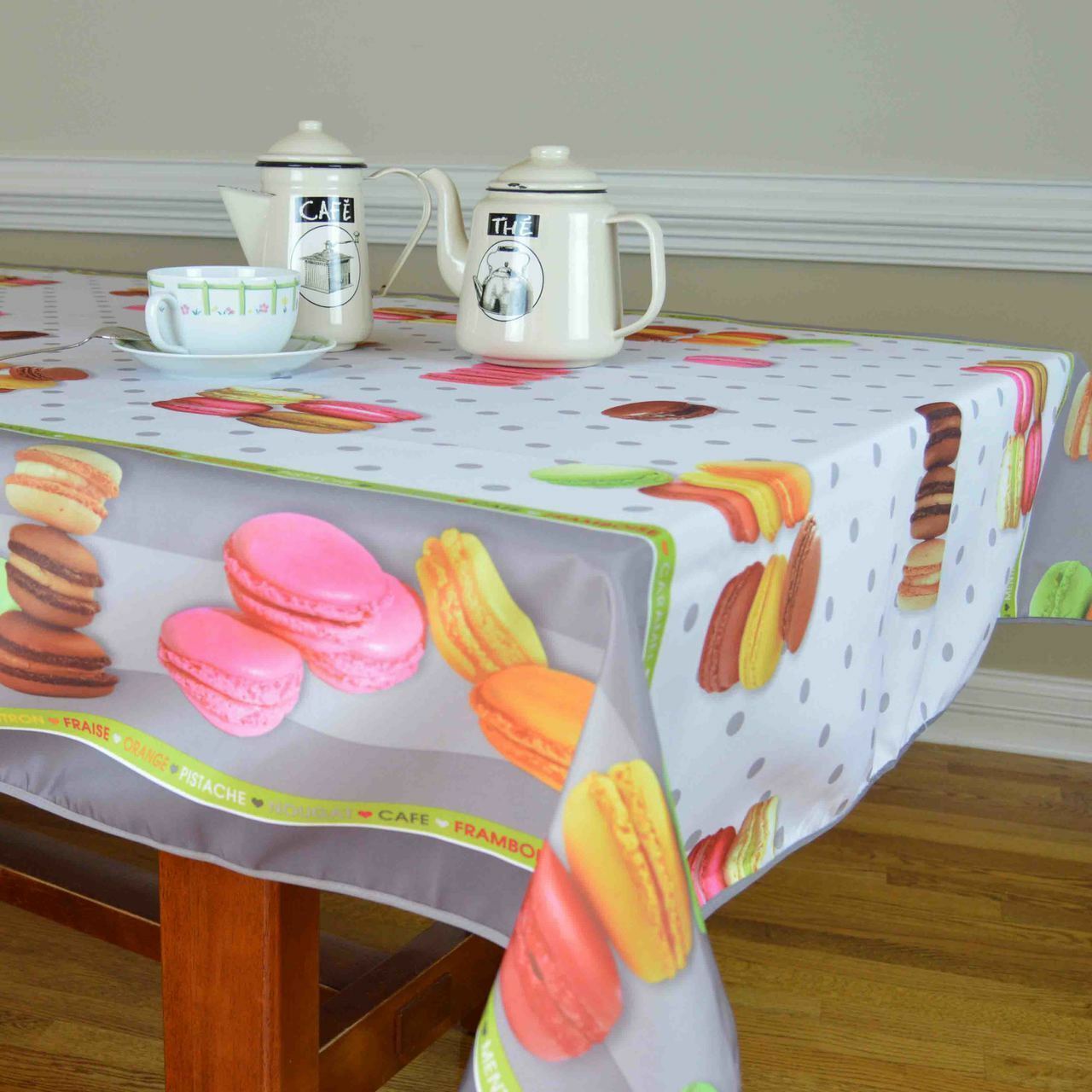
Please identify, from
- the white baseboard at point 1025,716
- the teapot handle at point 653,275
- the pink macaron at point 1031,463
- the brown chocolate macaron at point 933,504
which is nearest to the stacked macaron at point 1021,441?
the pink macaron at point 1031,463

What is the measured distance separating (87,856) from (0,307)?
0.50 meters

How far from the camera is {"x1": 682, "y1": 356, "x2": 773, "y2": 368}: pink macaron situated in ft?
3.20

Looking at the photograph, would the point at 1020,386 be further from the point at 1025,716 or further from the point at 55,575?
the point at 1025,716

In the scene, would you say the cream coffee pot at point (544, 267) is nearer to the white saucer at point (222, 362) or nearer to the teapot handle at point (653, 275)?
the teapot handle at point (653, 275)

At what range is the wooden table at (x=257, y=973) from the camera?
71 centimetres

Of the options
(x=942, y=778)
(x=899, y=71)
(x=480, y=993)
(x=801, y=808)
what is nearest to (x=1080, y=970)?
(x=942, y=778)

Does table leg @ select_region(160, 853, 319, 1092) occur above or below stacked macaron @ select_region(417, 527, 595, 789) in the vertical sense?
below

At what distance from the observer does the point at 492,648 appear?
502 millimetres

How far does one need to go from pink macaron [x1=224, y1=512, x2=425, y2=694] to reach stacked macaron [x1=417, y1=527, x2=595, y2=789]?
2cm

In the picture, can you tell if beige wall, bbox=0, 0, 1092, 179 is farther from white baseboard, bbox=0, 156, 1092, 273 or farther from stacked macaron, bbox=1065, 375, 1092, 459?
stacked macaron, bbox=1065, 375, 1092, 459

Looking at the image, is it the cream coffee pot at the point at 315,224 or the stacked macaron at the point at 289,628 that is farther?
the cream coffee pot at the point at 315,224

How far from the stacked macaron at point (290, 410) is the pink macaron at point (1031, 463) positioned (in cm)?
55

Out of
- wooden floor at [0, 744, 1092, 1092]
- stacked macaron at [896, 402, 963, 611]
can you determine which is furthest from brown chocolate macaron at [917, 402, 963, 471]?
wooden floor at [0, 744, 1092, 1092]

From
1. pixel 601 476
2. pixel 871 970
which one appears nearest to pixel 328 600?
pixel 601 476
